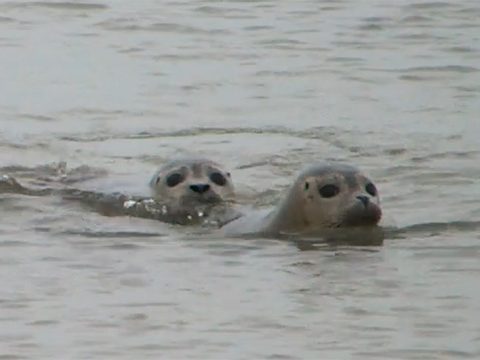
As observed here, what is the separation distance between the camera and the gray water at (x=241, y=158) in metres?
9.96

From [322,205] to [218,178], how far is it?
121cm

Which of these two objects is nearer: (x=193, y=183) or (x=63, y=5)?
(x=193, y=183)

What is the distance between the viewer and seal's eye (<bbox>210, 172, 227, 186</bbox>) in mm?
13273

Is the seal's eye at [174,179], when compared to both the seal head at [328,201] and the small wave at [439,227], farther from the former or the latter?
the small wave at [439,227]

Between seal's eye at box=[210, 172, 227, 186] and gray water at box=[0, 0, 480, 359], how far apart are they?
0.29m

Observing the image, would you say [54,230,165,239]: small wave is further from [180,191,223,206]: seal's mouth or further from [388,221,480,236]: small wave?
[388,221,480,236]: small wave

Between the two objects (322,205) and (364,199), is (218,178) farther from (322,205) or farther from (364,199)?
(364,199)

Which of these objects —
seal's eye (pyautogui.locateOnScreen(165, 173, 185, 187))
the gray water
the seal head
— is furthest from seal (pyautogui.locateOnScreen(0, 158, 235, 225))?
the seal head

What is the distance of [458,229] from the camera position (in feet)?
40.9

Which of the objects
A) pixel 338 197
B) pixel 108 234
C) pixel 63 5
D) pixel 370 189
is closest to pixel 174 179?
pixel 108 234

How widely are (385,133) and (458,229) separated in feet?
9.81

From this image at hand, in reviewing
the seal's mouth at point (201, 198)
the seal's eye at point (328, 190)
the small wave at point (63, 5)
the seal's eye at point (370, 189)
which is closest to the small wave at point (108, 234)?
the seal's mouth at point (201, 198)

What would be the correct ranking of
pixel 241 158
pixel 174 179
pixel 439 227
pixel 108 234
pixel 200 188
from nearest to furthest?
pixel 108 234, pixel 439 227, pixel 200 188, pixel 174 179, pixel 241 158

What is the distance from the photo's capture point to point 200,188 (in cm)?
1314
